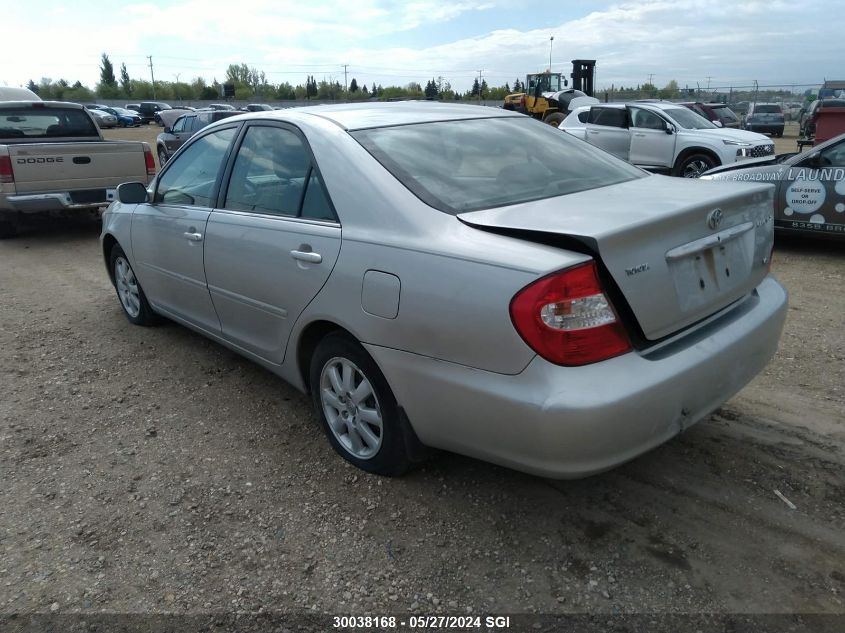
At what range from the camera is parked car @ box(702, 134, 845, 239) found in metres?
6.82

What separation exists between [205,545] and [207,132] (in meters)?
2.66

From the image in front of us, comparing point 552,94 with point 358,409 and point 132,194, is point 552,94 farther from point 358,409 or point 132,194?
point 358,409

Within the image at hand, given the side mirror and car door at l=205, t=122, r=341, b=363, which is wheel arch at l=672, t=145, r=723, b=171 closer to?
the side mirror

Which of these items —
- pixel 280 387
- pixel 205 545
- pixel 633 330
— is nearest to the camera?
pixel 633 330

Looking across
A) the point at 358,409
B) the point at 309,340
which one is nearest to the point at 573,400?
the point at 358,409

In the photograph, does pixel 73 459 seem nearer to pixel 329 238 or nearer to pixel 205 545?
pixel 205 545

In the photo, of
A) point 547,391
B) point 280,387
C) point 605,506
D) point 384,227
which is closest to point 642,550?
point 605,506

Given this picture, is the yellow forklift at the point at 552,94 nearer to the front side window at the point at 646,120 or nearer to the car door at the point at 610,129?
the car door at the point at 610,129

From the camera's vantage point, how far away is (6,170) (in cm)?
834

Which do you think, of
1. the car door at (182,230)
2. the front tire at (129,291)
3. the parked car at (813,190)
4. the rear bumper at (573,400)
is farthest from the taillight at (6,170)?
the parked car at (813,190)

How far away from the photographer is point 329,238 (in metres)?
2.96

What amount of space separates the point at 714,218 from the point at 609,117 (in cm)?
1295

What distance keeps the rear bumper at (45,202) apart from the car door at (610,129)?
9731 mm

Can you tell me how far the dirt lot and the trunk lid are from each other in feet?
2.73
